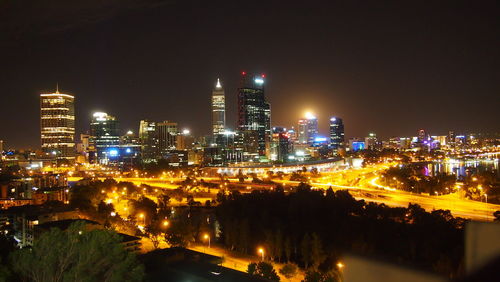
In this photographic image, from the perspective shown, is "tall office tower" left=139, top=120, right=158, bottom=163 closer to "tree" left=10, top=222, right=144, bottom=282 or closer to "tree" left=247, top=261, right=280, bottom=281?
"tree" left=247, top=261, right=280, bottom=281

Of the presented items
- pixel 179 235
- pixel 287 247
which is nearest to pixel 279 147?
Result: pixel 179 235

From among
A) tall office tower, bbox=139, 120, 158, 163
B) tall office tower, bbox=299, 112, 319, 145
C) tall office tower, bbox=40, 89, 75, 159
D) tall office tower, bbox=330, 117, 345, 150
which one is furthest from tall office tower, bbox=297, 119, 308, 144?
tall office tower, bbox=40, 89, 75, 159

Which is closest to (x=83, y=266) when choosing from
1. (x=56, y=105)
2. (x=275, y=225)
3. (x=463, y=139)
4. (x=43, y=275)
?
(x=43, y=275)

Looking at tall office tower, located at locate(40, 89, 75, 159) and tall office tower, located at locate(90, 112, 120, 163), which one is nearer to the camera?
tall office tower, located at locate(40, 89, 75, 159)

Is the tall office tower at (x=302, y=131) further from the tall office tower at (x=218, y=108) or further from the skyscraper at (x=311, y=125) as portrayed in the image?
the tall office tower at (x=218, y=108)

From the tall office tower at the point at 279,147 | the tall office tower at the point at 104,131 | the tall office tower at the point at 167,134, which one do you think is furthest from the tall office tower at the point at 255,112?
the tall office tower at the point at 104,131
